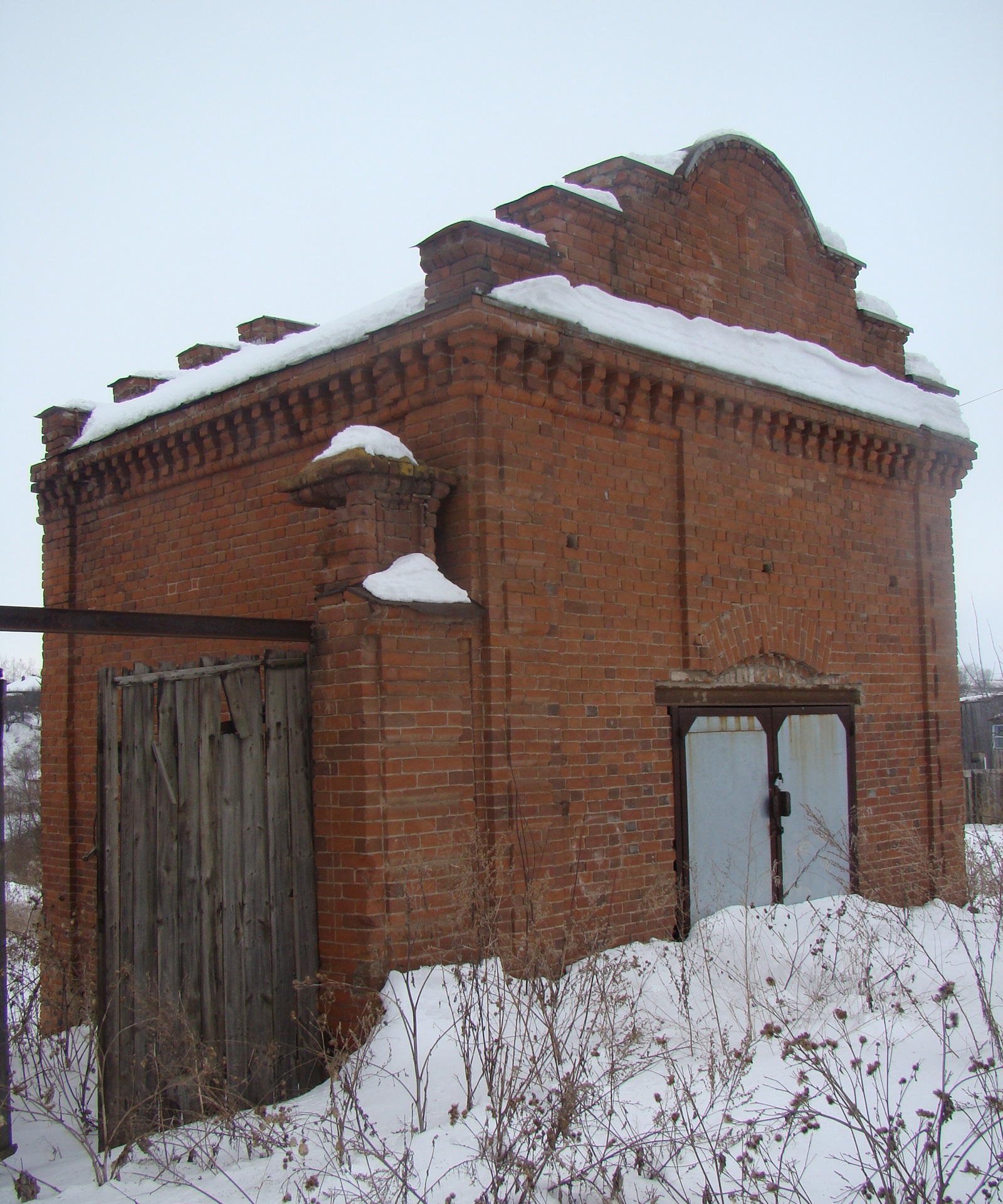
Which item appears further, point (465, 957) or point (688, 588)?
point (688, 588)

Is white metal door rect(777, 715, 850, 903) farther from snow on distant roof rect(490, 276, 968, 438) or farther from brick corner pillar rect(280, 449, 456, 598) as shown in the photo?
brick corner pillar rect(280, 449, 456, 598)

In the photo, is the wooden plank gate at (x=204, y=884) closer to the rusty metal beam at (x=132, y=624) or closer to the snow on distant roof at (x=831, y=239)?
the rusty metal beam at (x=132, y=624)

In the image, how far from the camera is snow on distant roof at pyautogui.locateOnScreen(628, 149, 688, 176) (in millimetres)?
7428

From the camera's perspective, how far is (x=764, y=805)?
7711mm

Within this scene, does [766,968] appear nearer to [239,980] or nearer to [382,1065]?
[382,1065]

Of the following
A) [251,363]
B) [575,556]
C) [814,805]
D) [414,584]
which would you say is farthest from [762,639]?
[251,363]

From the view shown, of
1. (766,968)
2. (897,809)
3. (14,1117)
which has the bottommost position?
(14,1117)

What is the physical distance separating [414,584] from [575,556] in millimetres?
1289

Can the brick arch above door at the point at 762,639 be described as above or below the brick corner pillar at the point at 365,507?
below

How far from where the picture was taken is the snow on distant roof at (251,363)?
6.62 meters

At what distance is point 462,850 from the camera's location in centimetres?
569

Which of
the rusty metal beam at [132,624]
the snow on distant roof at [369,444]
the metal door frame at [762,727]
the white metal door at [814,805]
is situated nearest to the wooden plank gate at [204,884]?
the rusty metal beam at [132,624]

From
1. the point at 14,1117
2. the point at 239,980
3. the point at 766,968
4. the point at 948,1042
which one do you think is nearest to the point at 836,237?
the point at 766,968

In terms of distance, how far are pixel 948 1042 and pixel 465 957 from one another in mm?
2391
